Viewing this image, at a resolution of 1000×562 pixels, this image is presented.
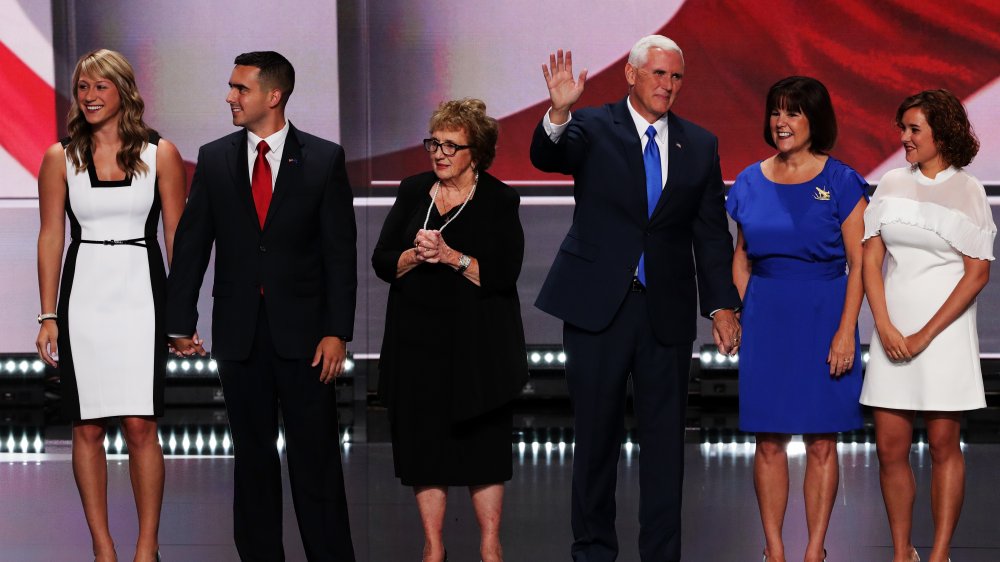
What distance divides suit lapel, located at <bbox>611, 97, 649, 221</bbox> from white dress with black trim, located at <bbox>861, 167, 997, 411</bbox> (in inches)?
25.3

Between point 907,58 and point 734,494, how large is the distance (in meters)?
2.62

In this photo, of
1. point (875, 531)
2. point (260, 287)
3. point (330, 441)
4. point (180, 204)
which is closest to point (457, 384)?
point (330, 441)

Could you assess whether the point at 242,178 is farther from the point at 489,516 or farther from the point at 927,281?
the point at 927,281

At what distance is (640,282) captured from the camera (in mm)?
3504

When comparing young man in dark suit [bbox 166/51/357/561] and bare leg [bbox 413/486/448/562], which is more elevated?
young man in dark suit [bbox 166/51/357/561]

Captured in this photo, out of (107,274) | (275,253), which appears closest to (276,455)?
(275,253)

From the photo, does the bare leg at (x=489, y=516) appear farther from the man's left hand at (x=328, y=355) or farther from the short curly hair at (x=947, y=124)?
the short curly hair at (x=947, y=124)

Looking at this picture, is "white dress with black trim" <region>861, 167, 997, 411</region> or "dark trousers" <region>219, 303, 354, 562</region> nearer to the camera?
"dark trousers" <region>219, 303, 354, 562</region>

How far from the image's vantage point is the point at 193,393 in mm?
6645

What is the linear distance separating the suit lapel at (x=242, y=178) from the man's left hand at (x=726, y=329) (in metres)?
1.30

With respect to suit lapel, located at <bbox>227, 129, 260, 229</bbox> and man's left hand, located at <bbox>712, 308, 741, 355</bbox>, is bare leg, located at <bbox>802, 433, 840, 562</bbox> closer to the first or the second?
man's left hand, located at <bbox>712, 308, 741, 355</bbox>

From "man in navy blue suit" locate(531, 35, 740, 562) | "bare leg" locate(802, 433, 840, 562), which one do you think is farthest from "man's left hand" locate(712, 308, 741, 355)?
"bare leg" locate(802, 433, 840, 562)

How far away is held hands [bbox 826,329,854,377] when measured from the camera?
3.51 meters

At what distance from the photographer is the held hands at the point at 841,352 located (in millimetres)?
3510
